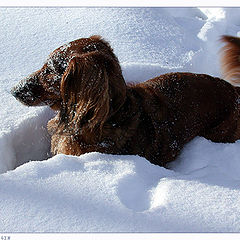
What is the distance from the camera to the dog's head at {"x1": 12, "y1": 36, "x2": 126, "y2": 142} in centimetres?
209

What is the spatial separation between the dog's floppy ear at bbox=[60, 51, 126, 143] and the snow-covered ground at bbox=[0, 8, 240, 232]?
0.67 ft

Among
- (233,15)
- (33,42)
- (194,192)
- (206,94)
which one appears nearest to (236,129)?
(206,94)

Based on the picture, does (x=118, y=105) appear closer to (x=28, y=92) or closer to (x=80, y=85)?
(x=80, y=85)

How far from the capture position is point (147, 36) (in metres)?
3.84

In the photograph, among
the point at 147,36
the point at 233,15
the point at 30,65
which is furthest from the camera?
the point at 233,15

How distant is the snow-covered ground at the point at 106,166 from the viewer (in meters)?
1.74

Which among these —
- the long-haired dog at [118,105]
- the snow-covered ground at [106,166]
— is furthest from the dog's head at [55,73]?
the snow-covered ground at [106,166]

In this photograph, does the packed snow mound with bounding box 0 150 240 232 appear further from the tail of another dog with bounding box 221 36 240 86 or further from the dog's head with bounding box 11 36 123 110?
the tail of another dog with bounding box 221 36 240 86

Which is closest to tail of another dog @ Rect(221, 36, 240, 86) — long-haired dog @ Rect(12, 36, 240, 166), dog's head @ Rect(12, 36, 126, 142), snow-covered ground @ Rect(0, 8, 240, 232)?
long-haired dog @ Rect(12, 36, 240, 166)

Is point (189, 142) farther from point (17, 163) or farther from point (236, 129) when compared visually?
point (17, 163)

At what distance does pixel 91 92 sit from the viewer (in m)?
2.10

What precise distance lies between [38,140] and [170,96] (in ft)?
3.27

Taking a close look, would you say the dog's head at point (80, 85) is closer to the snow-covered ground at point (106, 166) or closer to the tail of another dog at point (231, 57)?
the snow-covered ground at point (106, 166)

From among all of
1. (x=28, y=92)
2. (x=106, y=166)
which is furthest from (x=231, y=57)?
(x=28, y=92)
